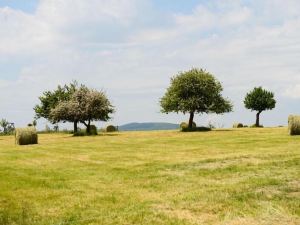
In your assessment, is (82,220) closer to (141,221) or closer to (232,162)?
(141,221)

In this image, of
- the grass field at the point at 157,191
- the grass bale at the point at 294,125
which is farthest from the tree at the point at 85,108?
the grass field at the point at 157,191

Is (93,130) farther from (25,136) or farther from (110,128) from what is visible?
(25,136)

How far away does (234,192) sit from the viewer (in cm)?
1430

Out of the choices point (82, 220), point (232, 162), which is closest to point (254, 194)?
point (82, 220)

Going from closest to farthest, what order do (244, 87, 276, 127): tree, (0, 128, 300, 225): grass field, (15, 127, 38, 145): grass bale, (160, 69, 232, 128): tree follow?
(0, 128, 300, 225): grass field, (15, 127, 38, 145): grass bale, (160, 69, 232, 128): tree, (244, 87, 276, 127): tree

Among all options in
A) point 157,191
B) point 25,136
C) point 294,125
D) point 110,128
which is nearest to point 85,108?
point 110,128

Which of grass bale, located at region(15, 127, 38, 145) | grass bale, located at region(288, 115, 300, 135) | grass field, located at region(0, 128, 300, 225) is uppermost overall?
grass bale, located at region(288, 115, 300, 135)

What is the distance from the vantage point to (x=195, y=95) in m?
60.2

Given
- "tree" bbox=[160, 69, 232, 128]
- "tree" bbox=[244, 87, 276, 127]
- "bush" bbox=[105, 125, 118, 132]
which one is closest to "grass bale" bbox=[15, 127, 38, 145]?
"tree" bbox=[160, 69, 232, 128]

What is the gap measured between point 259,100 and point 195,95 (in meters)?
24.6

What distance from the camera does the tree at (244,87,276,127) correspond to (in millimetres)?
81669

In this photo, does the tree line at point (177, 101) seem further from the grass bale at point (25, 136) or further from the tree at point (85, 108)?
the grass bale at point (25, 136)

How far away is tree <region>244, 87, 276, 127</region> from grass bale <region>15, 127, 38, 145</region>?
45924 millimetres

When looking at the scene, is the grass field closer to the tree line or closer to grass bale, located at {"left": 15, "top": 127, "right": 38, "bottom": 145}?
grass bale, located at {"left": 15, "top": 127, "right": 38, "bottom": 145}
